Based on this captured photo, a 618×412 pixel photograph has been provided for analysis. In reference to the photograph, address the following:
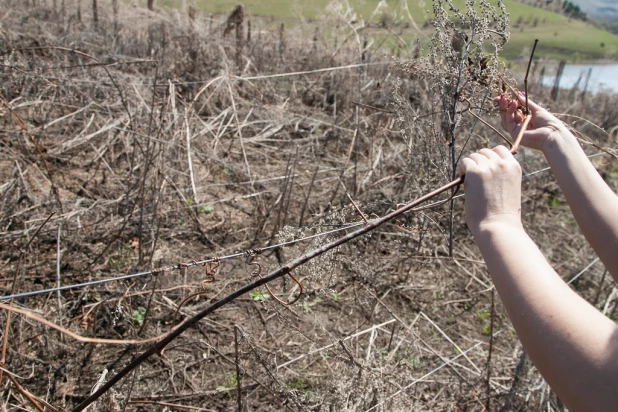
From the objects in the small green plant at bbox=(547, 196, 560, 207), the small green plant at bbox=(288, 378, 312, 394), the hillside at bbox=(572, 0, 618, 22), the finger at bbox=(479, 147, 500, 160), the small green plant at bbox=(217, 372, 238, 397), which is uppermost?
the hillside at bbox=(572, 0, 618, 22)

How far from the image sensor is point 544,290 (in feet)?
2.95

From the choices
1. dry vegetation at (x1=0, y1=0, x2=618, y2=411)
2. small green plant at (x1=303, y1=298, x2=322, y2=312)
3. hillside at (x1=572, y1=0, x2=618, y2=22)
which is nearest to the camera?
dry vegetation at (x1=0, y1=0, x2=618, y2=411)

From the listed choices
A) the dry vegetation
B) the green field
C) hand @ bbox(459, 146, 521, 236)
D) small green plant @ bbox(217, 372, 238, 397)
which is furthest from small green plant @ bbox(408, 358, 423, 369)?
the green field

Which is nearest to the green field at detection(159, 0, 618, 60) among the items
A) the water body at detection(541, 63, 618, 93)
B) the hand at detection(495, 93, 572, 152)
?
the water body at detection(541, 63, 618, 93)

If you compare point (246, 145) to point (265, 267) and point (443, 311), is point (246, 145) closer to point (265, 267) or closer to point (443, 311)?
point (265, 267)

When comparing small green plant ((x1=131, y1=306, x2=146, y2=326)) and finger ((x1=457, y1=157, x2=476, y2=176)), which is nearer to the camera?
finger ((x1=457, y1=157, x2=476, y2=176))

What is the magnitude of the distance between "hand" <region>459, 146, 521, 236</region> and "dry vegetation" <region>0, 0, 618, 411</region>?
0.46 m

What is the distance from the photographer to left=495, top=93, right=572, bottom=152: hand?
1328 millimetres

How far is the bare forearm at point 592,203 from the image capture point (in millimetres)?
1175

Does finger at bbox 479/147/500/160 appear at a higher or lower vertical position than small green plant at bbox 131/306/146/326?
higher

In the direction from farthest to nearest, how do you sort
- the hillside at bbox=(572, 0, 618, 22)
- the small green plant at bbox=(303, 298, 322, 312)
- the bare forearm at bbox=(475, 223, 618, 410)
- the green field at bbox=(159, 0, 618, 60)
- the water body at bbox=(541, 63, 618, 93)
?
the hillside at bbox=(572, 0, 618, 22)
the water body at bbox=(541, 63, 618, 93)
the green field at bbox=(159, 0, 618, 60)
the small green plant at bbox=(303, 298, 322, 312)
the bare forearm at bbox=(475, 223, 618, 410)

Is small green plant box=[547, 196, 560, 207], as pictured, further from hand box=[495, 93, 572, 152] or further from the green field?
hand box=[495, 93, 572, 152]

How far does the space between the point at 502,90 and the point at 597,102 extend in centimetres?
802

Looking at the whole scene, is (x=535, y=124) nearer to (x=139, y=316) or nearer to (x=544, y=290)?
(x=544, y=290)
